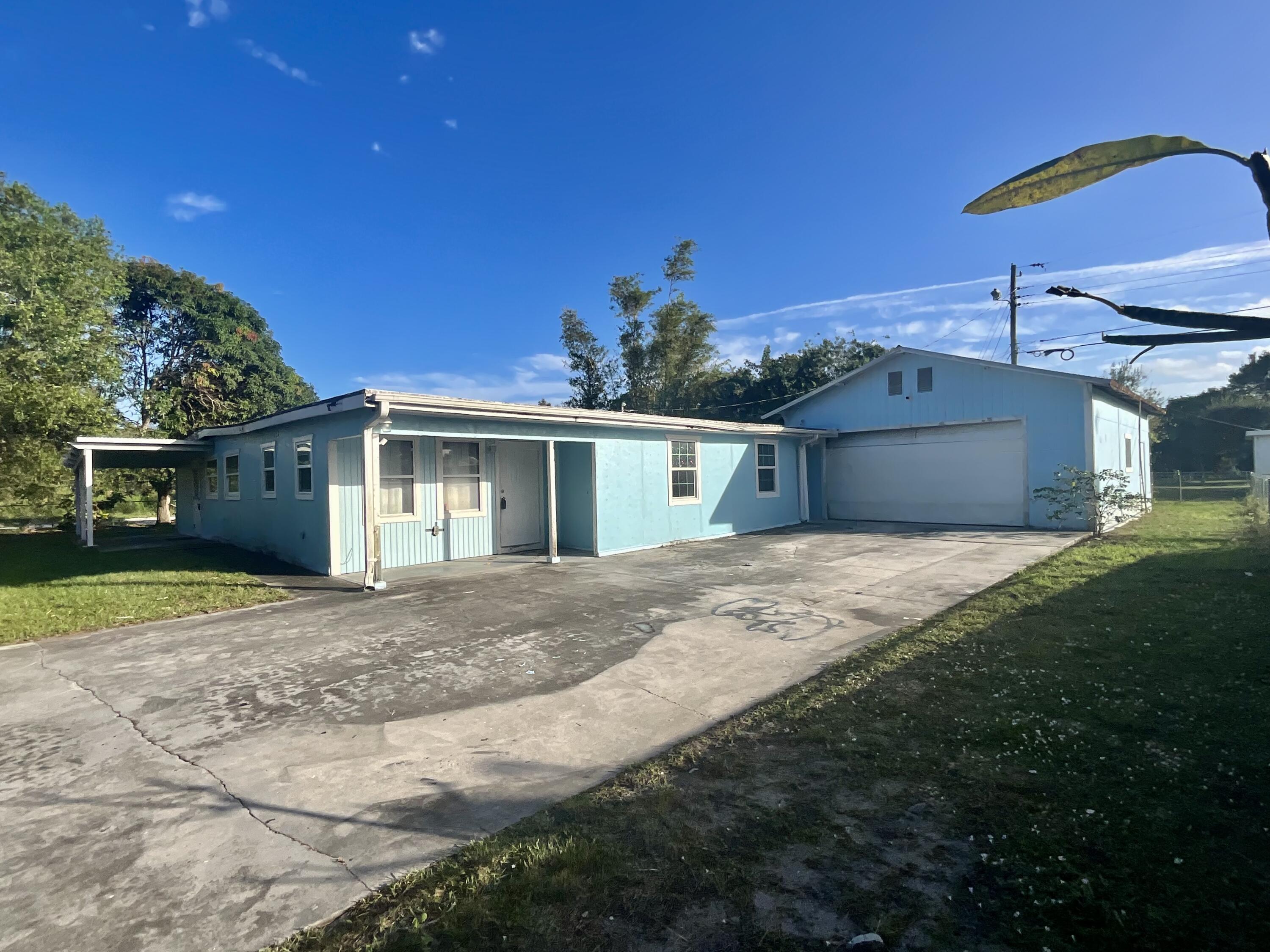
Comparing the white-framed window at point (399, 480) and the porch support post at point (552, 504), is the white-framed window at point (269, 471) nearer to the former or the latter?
the white-framed window at point (399, 480)

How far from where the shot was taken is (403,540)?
10719 millimetres

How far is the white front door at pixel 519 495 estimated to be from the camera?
12.2m

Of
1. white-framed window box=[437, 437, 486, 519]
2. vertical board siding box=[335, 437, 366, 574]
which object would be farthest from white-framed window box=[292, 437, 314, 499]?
white-framed window box=[437, 437, 486, 519]

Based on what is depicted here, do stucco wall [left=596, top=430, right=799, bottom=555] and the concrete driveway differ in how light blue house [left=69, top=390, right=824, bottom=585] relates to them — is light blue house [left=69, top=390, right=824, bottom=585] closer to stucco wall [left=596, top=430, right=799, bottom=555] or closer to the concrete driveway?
stucco wall [left=596, top=430, right=799, bottom=555]

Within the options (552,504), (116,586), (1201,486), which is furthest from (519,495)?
(1201,486)

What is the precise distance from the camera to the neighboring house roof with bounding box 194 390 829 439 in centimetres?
874

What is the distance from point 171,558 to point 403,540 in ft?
17.5

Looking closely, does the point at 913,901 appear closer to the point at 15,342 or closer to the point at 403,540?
the point at 403,540

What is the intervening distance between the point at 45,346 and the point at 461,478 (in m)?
10.4

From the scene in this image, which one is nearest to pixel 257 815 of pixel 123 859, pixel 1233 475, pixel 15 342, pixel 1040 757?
pixel 123 859

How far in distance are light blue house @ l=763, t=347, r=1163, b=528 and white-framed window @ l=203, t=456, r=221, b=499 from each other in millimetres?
15759

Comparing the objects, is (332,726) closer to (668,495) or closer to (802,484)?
(668,495)

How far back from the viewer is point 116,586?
916 centimetres

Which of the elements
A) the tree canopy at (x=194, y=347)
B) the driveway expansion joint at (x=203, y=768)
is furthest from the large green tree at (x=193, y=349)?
the driveway expansion joint at (x=203, y=768)
